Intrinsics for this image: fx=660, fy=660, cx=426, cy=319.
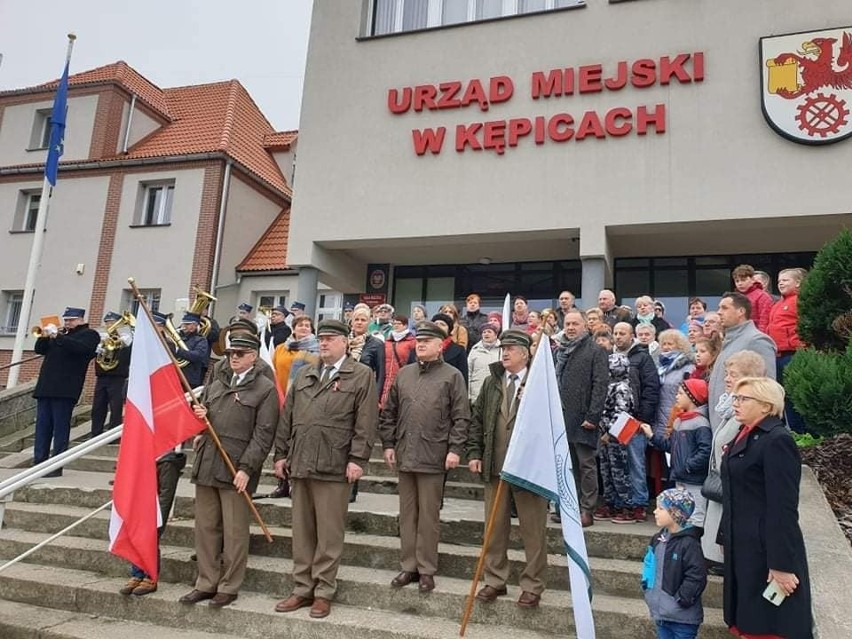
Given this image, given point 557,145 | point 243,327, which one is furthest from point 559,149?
point 243,327

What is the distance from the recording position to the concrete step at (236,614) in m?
4.34

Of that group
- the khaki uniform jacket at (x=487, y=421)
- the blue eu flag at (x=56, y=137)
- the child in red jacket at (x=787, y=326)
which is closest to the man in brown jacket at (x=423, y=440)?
the khaki uniform jacket at (x=487, y=421)

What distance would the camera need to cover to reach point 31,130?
20.2 meters

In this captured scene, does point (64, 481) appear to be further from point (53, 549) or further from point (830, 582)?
point (830, 582)

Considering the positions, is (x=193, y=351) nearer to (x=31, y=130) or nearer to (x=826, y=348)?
(x=826, y=348)

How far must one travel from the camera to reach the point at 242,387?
17.2 ft

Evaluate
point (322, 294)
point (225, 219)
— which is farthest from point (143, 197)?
point (322, 294)

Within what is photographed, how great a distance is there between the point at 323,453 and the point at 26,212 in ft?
62.6

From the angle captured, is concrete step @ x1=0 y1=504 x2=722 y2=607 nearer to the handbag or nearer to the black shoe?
the black shoe

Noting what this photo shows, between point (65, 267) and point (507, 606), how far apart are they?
1792cm

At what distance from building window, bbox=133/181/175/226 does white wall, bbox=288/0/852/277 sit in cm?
734

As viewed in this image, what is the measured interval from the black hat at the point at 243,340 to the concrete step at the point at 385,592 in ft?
5.75

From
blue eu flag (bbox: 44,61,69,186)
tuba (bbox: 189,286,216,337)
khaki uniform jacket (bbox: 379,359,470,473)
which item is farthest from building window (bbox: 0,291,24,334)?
khaki uniform jacket (bbox: 379,359,470,473)

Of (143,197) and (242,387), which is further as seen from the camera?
(143,197)
